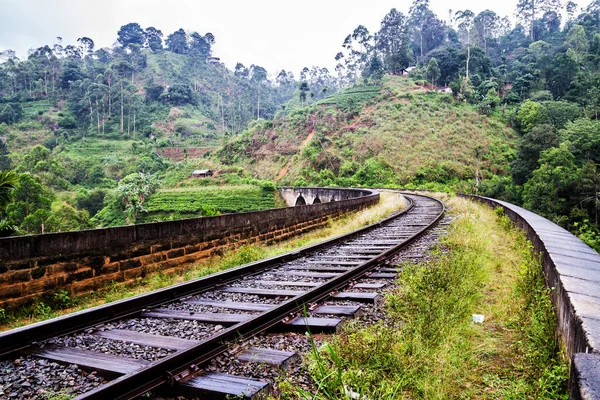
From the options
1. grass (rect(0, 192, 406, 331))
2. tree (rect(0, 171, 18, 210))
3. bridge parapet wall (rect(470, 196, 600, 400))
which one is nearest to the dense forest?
tree (rect(0, 171, 18, 210))

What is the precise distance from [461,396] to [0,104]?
110 m

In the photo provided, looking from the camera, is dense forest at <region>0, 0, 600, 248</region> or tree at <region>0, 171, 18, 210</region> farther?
dense forest at <region>0, 0, 600, 248</region>

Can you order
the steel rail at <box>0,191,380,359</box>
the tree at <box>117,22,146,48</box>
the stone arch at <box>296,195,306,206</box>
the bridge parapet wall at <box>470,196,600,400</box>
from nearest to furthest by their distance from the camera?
the bridge parapet wall at <box>470,196,600,400</box> → the steel rail at <box>0,191,380,359</box> → the stone arch at <box>296,195,306,206</box> → the tree at <box>117,22,146,48</box>

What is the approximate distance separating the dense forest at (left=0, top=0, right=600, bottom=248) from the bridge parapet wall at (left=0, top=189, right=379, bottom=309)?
14.0 feet

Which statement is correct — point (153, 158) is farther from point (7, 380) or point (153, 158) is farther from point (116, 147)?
point (7, 380)

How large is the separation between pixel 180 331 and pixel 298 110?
234 feet

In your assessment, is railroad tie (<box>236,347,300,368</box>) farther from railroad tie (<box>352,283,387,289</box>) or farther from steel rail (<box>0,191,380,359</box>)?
railroad tie (<box>352,283,387,289</box>)

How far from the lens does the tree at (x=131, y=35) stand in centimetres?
14300

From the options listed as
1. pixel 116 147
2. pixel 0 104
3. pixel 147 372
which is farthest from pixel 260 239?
pixel 0 104

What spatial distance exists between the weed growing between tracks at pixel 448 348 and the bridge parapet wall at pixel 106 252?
12.6ft

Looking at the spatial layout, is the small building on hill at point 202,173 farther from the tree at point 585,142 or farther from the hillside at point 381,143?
the tree at point 585,142

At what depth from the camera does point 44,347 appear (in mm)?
3291

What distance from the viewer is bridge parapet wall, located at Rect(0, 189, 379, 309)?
4.76m

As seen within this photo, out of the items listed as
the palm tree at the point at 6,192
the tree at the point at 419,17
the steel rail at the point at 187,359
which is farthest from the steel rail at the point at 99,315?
the tree at the point at 419,17
